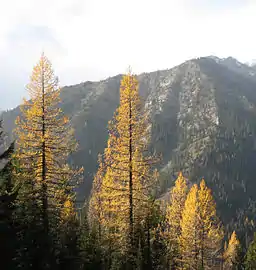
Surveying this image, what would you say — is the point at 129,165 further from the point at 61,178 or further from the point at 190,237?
the point at 190,237

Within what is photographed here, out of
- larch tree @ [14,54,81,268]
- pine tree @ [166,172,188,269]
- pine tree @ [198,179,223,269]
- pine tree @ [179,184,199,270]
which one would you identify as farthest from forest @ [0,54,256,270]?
pine tree @ [166,172,188,269]

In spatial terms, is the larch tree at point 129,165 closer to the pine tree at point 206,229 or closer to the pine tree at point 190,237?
the pine tree at point 190,237

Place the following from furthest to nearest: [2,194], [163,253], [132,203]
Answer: [163,253] < [132,203] < [2,194]

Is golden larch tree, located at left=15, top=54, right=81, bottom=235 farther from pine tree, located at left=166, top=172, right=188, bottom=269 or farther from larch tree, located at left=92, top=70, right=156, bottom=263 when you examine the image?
pine tree, located at left=166, top=172, right=188, bottom=269

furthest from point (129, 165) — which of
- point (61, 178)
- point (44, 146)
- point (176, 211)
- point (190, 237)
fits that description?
point (176, 211)

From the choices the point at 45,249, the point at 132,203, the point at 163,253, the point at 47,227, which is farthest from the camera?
the point at 163,253

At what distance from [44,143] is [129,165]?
6149mm

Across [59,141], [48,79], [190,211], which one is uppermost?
[48,79]

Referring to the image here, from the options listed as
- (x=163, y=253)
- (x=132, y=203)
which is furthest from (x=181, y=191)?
(x=132, y=203)

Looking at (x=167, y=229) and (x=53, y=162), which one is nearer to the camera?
(x=53, y=162)

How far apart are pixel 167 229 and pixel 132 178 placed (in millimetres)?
18105

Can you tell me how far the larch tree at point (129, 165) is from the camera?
22109 mm

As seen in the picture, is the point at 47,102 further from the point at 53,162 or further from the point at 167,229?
the point at 167,229

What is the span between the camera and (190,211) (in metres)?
33.1
